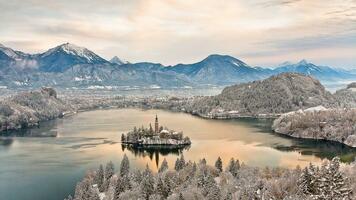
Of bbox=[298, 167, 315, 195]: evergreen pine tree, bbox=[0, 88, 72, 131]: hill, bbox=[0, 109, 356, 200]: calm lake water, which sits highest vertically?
bbox=[0, 88, 72, 131]: hill

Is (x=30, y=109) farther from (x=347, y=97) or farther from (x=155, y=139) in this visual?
(x=347, y=97)

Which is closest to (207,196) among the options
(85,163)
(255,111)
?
(85,163)

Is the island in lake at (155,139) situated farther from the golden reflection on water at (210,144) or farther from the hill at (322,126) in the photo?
the hill at (322,126)

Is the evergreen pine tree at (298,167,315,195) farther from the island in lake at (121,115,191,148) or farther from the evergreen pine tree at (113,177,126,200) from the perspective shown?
the island in lake at (121,115,191,148)

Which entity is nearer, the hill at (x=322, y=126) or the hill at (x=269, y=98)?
the hill at (x=322, y=126)

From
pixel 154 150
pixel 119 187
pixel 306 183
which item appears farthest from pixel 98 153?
pixel 306 183

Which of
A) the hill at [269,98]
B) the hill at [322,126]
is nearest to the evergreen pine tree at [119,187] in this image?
the hill at [322,126]

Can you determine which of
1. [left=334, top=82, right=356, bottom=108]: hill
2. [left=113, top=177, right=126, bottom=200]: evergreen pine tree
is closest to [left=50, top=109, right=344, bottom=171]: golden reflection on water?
[left=113, top=177, right=126, bottom=200]: evergreen pine tree
